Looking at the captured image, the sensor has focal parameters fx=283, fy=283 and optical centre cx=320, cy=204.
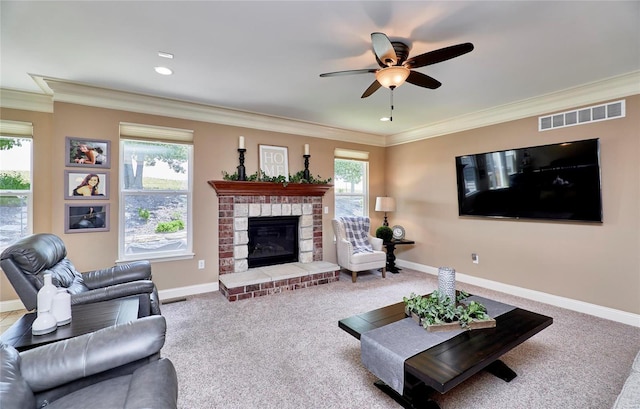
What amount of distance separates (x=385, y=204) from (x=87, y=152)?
174 inches

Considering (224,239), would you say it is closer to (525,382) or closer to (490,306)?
(490,306)

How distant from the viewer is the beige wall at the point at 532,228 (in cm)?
300

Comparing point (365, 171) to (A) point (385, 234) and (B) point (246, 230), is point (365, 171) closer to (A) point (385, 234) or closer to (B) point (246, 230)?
(A) point (385, 234)

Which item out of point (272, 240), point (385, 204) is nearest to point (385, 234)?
point (385, 204)

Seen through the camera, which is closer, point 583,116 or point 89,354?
point 89,354

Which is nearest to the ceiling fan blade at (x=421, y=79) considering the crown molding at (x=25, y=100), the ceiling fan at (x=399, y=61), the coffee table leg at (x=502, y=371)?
the ceiling fan at (x=399, y=61)

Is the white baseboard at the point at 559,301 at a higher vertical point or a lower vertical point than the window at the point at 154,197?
lower

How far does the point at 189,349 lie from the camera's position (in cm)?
245

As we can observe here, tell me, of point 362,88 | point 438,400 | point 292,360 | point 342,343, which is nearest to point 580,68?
point 362,88

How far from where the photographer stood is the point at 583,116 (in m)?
3.28

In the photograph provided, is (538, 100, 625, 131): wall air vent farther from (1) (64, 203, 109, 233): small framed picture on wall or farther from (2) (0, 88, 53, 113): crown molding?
(2) (0, 88, 53, 113): crown molding

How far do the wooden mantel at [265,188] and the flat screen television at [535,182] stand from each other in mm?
2270

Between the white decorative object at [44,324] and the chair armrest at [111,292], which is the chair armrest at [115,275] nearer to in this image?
the chair armrest at [111,292]

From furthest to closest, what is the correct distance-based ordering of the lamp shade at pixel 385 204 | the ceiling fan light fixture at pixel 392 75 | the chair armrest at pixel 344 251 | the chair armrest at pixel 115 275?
the lamp shade at pixel 385 204, the chair armrest at pixel 344 251, the chair armrest at pixel 115 275, the ceiling fan light fixture at pixel 392 75
